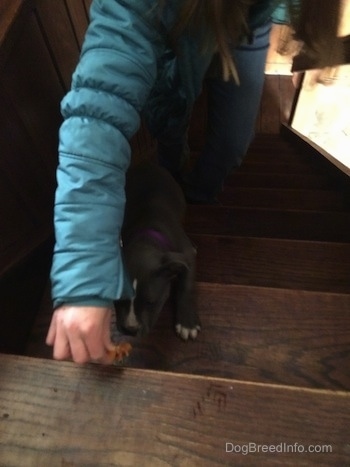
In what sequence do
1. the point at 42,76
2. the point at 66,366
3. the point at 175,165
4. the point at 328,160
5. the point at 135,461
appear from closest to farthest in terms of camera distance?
1. the point at 135,461
2. the point at 66,366
3. the point at 42,76
4. the point at 175,165
5. the point at 328,160

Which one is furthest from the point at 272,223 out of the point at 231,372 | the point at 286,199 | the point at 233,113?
the point at 231,372

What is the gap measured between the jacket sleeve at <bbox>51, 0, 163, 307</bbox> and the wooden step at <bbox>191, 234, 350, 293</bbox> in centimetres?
65

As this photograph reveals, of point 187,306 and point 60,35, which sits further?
point 60,35

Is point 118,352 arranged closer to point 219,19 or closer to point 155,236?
point 155,236

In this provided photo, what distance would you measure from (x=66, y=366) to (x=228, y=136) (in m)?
1.03

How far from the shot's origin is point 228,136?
4.83 feet

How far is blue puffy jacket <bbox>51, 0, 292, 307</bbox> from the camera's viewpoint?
2.25 ft

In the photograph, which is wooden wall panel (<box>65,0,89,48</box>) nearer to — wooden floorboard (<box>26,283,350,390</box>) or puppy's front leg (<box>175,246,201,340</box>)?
puppy's front leg (<box>175,246,201,340</box>)

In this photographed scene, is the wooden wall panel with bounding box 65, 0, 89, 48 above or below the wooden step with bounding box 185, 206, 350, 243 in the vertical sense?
above

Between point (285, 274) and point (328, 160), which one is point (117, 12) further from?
point (328, 160)

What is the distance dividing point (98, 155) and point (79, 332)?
303 millimetres

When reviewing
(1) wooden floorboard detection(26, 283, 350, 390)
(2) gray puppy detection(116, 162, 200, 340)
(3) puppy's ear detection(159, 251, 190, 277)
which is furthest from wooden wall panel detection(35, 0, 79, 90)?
(1) wooden floorboard detection(26, 283, 350, 390)

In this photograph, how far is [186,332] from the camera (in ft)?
3.37

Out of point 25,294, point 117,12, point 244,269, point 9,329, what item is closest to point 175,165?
point 244,269
